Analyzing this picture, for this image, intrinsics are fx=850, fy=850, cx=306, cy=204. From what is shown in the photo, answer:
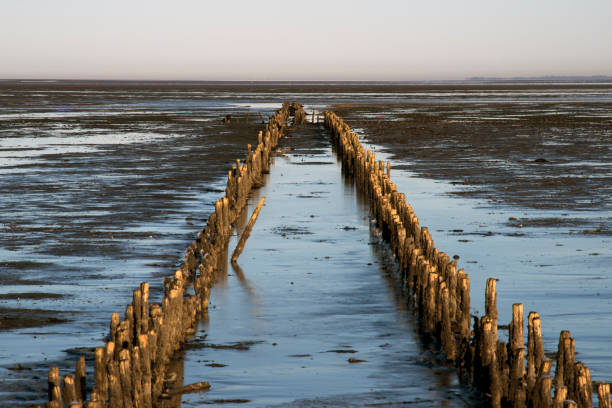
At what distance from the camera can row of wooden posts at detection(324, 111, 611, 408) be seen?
21.5 feet

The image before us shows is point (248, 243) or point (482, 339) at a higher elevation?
point (482, 339)

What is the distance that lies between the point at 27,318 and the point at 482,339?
6120mm

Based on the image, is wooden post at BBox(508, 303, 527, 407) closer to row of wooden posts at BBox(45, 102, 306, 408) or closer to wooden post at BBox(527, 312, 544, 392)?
wooden post at BBox(527, 312, 544, 392)

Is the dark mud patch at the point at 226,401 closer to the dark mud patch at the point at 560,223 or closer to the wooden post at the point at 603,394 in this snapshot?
the wooden post at the point at 603,394

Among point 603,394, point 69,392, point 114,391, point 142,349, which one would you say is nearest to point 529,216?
point 142,349

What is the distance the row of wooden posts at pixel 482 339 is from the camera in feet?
21.5

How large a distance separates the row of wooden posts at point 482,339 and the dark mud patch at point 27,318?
472 cm

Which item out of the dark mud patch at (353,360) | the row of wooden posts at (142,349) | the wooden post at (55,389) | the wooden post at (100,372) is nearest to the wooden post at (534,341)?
the dark mud patch at (353,360)

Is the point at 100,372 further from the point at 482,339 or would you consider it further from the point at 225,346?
the point at 482,339

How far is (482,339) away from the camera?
26.3ft

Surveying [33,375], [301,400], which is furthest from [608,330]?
[33,375]

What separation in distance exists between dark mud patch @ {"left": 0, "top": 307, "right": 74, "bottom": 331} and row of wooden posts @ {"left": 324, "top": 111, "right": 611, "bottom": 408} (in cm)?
472

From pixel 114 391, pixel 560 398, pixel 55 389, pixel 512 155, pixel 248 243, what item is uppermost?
pixel 560 398

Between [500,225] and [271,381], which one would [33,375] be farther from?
[500,225]
